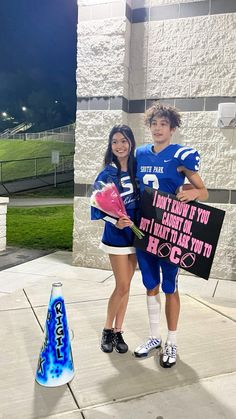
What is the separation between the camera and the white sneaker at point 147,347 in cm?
326

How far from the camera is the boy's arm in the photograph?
291 centimetres

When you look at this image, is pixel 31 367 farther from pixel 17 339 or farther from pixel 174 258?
pixel 174 258

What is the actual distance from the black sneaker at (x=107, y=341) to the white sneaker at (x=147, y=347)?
9.2 inches

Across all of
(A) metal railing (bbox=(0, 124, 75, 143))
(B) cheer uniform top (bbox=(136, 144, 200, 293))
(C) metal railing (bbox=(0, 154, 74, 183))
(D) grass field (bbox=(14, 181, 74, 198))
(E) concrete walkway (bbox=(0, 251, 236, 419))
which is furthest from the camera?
(A) metal railing (bbox=(0, 124, 75, 143))

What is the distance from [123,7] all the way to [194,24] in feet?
3.61

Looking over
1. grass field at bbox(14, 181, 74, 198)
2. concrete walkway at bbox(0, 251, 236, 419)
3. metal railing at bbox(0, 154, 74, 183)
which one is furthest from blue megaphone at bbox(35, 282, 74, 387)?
metal railing at bbox(0, 154, 74, 183)

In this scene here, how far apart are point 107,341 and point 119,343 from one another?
107mm

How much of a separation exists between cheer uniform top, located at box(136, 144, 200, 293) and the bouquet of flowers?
0.72 ft

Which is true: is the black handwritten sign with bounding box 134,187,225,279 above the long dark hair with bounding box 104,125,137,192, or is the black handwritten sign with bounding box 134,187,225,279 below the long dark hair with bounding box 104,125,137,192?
below

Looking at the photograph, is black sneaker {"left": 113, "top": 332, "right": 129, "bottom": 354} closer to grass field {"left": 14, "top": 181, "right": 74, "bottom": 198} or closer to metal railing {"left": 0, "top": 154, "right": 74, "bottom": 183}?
grass field {"left": 14, "top": 181, "right": 74, "bottom": 198}

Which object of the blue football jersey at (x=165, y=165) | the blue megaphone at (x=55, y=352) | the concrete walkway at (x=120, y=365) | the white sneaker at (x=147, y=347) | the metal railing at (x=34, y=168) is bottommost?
the metal railing at (x=34, y=168)

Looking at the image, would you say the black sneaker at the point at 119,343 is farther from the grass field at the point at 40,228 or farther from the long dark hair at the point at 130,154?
the grass field at the point at 40,228

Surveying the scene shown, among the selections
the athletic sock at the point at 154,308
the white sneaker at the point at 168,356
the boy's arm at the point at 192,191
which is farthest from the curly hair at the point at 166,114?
the white sneaker at the point at 168,356

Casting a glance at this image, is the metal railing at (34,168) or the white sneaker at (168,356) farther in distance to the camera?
the metal railing at (34,168)
